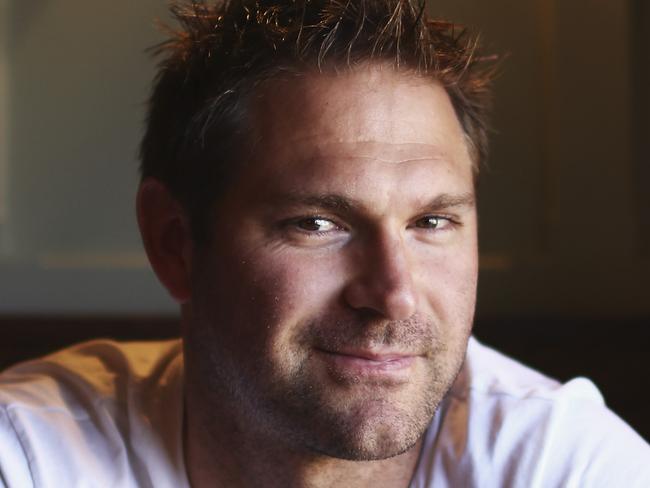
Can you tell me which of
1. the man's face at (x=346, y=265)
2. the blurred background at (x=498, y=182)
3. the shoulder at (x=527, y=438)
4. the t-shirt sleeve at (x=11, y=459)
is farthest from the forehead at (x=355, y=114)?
the blurred background at (x=498, y=182)

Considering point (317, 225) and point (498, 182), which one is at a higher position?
point (317, 225)

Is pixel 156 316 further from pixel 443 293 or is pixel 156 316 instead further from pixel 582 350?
pixel 443 293

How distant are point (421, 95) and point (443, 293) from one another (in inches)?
10.5

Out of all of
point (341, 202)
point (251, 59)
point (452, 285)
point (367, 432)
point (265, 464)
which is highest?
point (251, 59)

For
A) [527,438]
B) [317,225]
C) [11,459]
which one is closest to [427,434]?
[527,438]

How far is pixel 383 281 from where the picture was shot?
1.28 m

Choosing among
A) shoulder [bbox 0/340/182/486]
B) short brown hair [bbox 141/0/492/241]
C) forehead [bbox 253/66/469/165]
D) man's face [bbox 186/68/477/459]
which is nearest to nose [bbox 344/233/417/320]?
man's face [bbox 186/68/477/459]

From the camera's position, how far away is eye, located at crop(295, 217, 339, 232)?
1.33m

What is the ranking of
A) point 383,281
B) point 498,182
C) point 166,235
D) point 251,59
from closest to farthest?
point 383,281
point 251,59
point 166,235
point 498,182

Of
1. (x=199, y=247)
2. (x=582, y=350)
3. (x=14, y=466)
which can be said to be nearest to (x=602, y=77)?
(x=582, y=350)

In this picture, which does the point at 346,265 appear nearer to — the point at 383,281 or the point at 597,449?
the point at 383,281

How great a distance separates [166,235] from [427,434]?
474 millimetres

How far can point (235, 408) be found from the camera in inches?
57.6

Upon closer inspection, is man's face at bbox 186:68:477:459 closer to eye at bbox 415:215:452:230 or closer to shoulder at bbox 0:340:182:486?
eye at bbox 415:215:452:230
